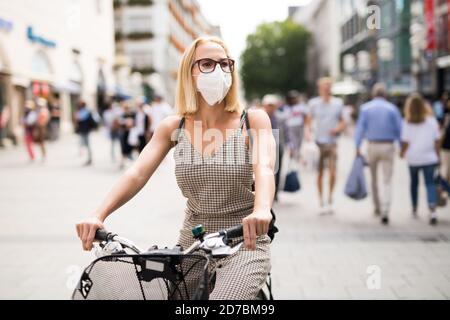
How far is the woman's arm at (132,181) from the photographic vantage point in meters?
2.33

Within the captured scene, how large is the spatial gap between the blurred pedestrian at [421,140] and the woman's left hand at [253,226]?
6088mm

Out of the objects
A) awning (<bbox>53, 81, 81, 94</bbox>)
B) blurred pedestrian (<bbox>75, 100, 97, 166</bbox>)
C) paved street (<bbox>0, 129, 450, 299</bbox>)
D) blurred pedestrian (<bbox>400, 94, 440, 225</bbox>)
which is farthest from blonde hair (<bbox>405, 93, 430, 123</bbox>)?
awning (<bbox>53, 81, 81, 94</bbox>)

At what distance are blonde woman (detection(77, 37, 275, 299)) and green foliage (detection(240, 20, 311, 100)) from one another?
72.3 metres

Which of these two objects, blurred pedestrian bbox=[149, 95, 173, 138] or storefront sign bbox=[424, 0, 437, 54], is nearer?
blurred pedestrian bbox=[149, 95, 173, 138]

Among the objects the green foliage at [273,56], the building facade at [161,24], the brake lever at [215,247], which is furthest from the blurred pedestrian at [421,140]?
the green foliage at [273,56]

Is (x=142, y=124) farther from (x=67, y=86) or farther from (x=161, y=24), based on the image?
(x=67, y=86)

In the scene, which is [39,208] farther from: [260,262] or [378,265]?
[260,262]

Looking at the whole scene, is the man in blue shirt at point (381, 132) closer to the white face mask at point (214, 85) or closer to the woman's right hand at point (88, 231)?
the white face mask at point (214, 85)

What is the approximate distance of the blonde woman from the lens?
2570mm

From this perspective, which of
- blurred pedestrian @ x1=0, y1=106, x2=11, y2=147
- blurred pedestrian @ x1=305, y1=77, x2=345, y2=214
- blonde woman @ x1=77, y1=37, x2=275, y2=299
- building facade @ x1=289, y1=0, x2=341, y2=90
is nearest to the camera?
blonde woman @ x1=77, y1=37, x2=275, y2=299

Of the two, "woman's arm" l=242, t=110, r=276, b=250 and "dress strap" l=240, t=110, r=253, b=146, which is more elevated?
"dress strap" l=240, t=110, r=253, b=146

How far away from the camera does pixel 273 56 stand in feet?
252

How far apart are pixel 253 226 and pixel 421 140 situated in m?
6.25

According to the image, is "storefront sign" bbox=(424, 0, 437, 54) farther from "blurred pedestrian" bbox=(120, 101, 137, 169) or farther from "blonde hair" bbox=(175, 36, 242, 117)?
"blonde hair" bbox=(175, 36, 242, 117)
